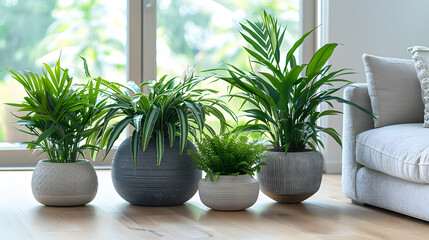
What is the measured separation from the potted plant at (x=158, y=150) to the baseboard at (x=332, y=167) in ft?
5.04

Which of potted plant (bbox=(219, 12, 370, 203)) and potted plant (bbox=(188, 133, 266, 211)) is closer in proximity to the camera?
potted plant (bbox=(188, 133, 266, 211))

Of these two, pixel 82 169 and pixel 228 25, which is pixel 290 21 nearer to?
pixel 228 25

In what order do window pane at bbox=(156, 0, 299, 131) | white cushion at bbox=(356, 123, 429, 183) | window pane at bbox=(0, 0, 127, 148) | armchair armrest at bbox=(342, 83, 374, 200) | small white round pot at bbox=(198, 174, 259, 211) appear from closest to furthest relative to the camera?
white cushion at bbox=(356, 123, 429, 183), small white round pot at bbox=(198, 174, 259, 211), armchair armrest at bbox=(342, 83, 374, 200), window pane at bbox=(0, 0, 127, 148), window pane at bbox=(156, 0, 299, 131)

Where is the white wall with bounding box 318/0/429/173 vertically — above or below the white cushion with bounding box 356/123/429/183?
above

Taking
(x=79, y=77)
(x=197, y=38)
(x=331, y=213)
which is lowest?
(x=331, y=213)

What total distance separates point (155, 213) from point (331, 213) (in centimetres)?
72

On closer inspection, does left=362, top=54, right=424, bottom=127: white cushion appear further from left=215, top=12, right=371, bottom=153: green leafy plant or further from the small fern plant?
the small fern plant

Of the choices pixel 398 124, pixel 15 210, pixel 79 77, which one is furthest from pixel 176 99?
pixel 79 77

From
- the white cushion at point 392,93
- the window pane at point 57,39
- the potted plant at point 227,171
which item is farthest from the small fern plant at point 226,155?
the window pane at point 57,39

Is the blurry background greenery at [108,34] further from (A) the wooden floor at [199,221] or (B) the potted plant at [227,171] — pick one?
(B) the potted plant at [227,171]

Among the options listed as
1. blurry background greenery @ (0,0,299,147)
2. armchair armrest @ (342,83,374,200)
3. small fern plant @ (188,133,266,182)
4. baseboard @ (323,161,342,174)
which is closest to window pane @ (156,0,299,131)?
blurry background greenery @ (0,0,299,147)

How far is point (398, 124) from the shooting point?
272 centimetres

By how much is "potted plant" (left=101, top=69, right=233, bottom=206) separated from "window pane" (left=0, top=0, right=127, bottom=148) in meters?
1.39

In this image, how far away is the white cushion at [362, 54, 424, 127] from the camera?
8.92 feet
